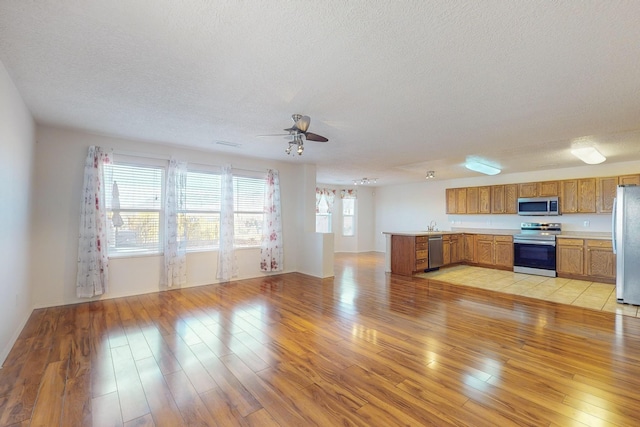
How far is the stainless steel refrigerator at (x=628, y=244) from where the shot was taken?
418 centimetres

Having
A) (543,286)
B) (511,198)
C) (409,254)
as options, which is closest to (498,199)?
(511,198)

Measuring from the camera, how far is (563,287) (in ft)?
16.9

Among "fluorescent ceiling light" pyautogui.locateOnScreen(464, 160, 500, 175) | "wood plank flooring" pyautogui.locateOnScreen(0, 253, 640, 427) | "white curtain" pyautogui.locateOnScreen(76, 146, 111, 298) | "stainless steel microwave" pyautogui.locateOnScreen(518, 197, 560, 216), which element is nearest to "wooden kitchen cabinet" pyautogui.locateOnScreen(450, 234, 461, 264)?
"stainless steel microwave" pyautogui.locateOnScreen(518, 197, 560, 216)

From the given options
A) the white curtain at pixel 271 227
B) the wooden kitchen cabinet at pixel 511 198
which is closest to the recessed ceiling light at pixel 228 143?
the white curtain at pixel 271 227

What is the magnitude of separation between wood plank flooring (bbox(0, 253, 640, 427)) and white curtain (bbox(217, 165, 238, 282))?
1.23m

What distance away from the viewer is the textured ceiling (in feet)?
5.62

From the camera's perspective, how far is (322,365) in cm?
243

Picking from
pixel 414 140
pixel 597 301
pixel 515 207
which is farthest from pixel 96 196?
pixel 515 207

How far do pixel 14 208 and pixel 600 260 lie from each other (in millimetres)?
8960

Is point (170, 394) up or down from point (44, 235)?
down

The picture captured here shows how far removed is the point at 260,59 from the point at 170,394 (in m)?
2.53

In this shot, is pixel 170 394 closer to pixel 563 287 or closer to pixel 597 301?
pixel 597 301

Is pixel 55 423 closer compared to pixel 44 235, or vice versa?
pixel 55 423

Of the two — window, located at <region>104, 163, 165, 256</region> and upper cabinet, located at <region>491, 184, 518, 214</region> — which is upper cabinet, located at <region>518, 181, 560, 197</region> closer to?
upper cabinet, located at <region>491, 184, 518, 214</region>
